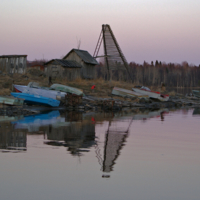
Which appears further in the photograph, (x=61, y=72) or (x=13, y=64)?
(x=61, y=72)

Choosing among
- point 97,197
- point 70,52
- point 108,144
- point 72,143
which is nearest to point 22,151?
point 72,143

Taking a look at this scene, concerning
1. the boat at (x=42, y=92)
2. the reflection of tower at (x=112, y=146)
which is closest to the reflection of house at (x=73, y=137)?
the reflection of tower at (x=112, y=146)

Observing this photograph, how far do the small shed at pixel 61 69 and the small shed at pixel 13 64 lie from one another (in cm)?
330

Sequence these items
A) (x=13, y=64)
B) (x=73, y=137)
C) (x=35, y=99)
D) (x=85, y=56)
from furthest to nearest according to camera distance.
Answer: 1. (x=85, y=56)
2. (x=13, y=64)
3. (x=35, y=99)
4. (x=73, y=137)

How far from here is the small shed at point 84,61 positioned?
1766 inches

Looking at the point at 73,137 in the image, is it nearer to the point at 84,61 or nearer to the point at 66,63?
the point at 66,63

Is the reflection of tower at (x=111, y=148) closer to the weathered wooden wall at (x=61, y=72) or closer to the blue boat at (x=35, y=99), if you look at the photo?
the blue boat at (x=35, y=99)

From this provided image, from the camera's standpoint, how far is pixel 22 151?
10242 millimetres

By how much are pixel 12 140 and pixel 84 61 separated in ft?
109

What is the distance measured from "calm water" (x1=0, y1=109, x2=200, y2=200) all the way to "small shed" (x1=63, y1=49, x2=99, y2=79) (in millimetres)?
30972

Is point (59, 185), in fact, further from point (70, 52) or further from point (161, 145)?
point (70, 52)

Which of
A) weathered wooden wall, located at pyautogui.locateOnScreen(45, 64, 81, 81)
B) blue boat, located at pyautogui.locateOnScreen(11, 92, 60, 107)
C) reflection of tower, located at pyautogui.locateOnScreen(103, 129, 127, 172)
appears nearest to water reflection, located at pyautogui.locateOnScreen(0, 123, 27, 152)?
reflection of tower, located at pyautogui.locateOnScreen(103, 129, 127, 172)

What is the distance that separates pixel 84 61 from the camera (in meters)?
44.6

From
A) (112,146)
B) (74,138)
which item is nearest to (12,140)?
(74,138)
